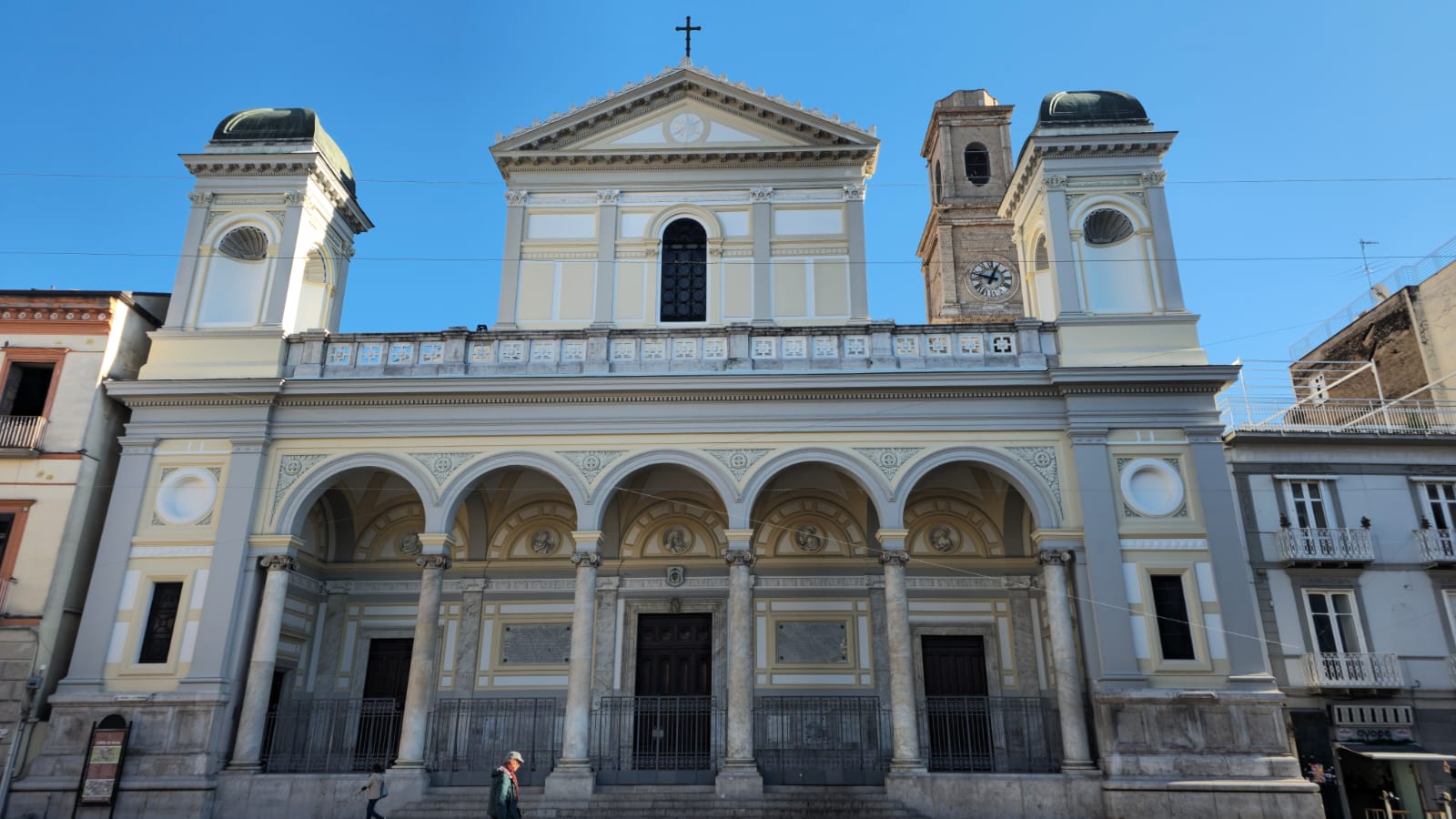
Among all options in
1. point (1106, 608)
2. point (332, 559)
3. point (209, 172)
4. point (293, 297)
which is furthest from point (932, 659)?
point (209, 172)

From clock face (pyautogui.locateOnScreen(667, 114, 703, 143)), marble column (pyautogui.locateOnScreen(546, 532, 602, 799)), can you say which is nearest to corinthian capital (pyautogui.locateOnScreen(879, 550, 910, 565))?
marble column (pyautogui.locateOnScreen(546, 532, 602, 799))

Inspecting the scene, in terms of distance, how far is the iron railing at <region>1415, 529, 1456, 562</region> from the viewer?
52.6 feet

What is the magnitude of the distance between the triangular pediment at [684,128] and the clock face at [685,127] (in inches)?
0.7

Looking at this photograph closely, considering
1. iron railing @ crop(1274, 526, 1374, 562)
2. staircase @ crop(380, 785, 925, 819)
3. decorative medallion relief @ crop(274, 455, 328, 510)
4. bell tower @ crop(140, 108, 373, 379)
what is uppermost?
bell tower @ crop(140, 108, 373, 379)

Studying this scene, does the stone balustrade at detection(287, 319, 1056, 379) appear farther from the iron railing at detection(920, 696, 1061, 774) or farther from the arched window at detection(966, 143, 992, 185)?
the arched window at detection(966, 143, 992, 185)

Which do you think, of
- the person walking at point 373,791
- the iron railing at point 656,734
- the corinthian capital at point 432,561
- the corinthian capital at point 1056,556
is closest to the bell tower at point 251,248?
the corinthian capital at point 432,561

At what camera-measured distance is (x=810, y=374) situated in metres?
15.0

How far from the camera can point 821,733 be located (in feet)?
51.9

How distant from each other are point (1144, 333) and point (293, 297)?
45.3 feet

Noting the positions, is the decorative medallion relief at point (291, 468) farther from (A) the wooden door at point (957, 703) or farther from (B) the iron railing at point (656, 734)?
(A) the wooden door at point (957, 703)

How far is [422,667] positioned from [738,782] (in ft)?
15.7

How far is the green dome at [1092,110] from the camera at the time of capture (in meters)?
16.8

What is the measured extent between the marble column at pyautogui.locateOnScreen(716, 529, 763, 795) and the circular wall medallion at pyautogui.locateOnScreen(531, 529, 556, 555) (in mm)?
4264

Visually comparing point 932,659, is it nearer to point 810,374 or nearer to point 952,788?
point 952,788
